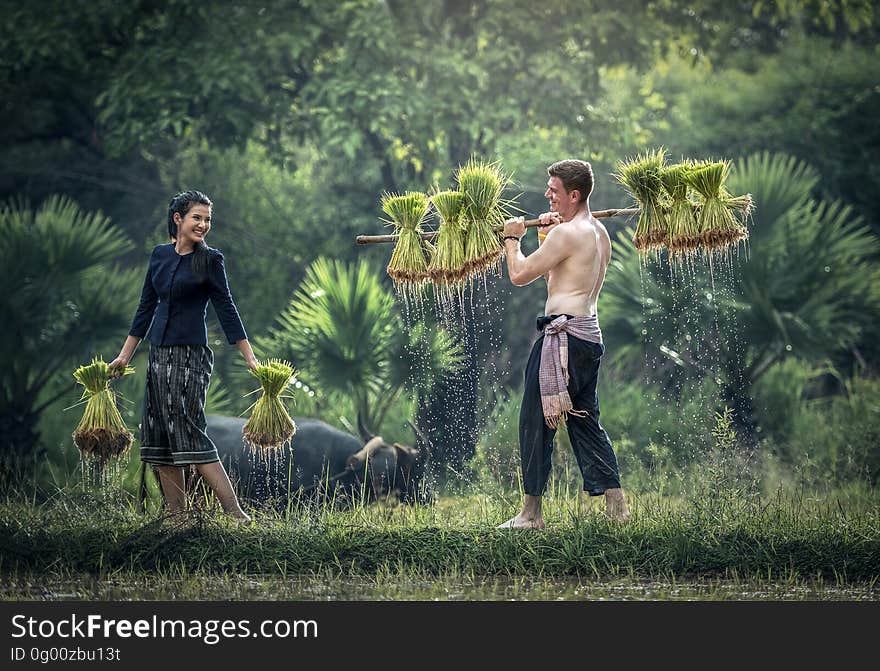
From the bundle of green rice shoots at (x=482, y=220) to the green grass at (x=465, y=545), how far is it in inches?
55.9

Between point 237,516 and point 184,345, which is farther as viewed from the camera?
point 237,516

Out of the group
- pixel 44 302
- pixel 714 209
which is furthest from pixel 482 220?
pixel 44 302

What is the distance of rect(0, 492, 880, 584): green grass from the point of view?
612 cm

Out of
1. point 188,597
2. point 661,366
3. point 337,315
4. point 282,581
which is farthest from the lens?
point 661,366

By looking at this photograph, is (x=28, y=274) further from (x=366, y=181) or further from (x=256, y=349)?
(x=366, y=181)

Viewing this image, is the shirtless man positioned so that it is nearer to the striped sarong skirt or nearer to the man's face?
the man's face

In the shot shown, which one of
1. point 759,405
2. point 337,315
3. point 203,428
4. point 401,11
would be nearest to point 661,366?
point 759,405

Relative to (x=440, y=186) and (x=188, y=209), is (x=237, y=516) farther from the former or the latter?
(x=440, y=186)

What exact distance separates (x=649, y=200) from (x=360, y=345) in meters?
3.43

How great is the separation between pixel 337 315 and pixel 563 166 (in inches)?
143

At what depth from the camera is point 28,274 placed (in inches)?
425

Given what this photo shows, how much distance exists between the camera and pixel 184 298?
6672 mm

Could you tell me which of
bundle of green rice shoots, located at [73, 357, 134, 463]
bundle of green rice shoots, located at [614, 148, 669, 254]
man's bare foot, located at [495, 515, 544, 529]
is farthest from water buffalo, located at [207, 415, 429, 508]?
bundle of green rice shoots, located at [614, 148, 669, 254]
